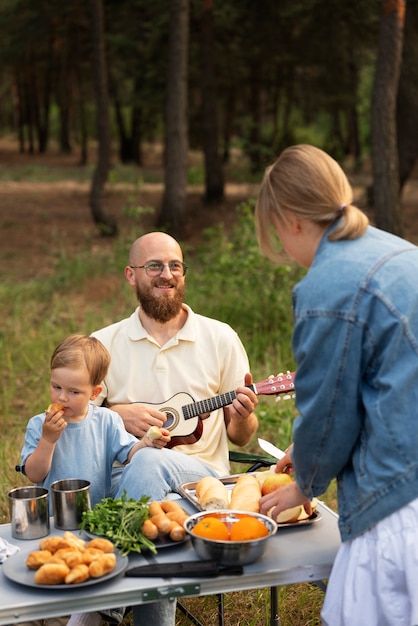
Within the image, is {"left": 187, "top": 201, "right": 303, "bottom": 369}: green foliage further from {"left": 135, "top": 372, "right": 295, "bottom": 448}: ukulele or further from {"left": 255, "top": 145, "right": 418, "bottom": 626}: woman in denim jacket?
{"left": 255, "top": 145, "right": 418, "bottom": 626}: woman in denim jacket

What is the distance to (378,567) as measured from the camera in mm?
2441

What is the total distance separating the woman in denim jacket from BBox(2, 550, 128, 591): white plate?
22.7 inches

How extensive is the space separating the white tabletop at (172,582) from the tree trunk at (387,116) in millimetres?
8406

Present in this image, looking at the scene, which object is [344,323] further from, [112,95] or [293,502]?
[112,95]

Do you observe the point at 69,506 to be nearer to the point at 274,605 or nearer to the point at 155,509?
the point at 155,509

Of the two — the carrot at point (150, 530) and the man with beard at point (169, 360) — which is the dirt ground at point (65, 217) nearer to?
the man with beard at point (169, 360)

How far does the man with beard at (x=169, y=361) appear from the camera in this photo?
3.94 meters

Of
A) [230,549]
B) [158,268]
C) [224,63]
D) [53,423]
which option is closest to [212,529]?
[230,549]

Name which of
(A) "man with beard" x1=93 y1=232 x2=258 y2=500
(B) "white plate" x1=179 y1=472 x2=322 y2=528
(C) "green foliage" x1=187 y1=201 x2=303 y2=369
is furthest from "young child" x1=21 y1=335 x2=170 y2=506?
(C) "green foliage" x1=187 y1=201 x2=303 y2=369

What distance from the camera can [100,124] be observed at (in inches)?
590

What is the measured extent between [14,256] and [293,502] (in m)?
12.1

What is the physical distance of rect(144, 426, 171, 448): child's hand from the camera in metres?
3.33

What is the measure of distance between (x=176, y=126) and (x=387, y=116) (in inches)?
158

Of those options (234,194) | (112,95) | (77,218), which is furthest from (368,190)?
(112,95)
